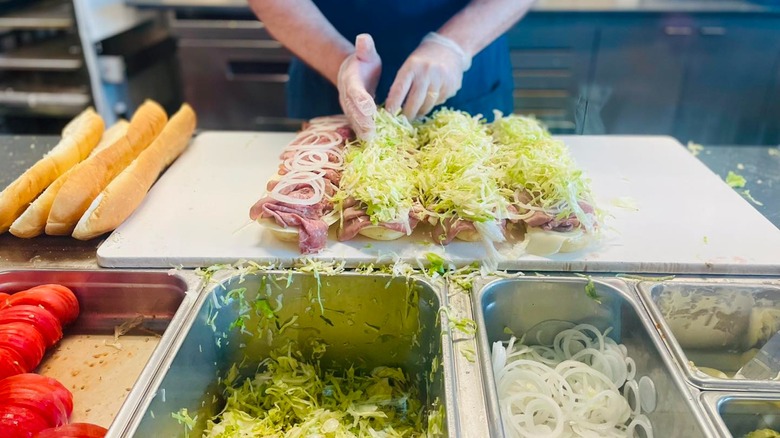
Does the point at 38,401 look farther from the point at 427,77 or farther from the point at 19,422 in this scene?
the point at 427,77

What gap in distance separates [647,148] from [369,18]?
3.96ft

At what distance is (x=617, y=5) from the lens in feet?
12.8

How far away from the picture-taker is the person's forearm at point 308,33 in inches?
85.1

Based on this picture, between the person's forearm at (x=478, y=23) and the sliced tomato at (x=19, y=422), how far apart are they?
5.56 ft

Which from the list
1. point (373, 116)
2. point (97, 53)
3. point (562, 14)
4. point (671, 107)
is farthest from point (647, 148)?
point (97, 53)

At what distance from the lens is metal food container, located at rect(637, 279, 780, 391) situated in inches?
60.5

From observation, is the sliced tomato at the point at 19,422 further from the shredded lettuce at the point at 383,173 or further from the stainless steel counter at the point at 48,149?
the shredded lettuce at the point at 383,173

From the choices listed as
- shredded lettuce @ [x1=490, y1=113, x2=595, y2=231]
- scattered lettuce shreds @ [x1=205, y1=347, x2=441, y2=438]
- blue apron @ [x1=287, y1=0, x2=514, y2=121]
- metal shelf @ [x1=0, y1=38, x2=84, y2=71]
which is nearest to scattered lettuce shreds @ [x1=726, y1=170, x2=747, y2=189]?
shredded lettuce @ [x1=490, y1=113, x2=595, y2=231]

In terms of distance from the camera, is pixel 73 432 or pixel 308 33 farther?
pixel 308 33

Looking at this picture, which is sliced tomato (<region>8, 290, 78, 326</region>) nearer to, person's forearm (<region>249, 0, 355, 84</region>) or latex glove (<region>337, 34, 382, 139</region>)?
latex glove (<region>337, 34, 382, 139</region>)

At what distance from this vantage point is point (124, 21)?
4.11 metres

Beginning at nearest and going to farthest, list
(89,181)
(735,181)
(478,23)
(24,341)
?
(24,341)
(89,181)
(735,181)
(478,23)

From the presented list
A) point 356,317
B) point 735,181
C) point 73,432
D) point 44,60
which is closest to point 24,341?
point 73,432

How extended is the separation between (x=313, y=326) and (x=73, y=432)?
25.1 inches
